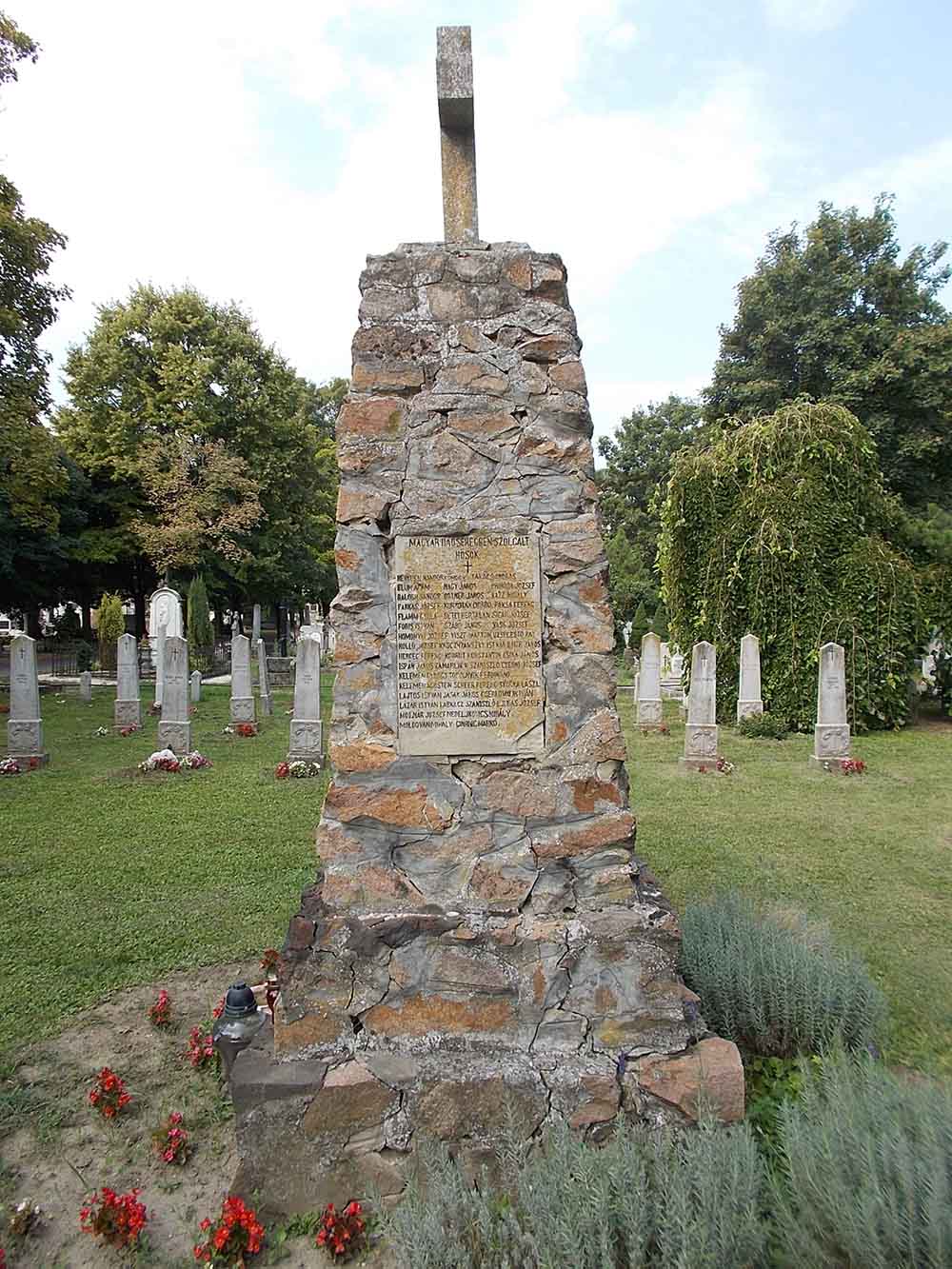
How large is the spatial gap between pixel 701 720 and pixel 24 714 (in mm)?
9665

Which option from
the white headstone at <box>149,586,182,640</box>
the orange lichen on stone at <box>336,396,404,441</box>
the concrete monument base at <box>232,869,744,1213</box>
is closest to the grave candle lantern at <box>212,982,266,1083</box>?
the concrete monument base at <box>232,869,744,1213</box>

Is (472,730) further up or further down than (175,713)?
further up

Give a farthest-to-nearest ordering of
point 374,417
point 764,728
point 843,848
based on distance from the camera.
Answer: point 764,728
point 843,848
point 374,417

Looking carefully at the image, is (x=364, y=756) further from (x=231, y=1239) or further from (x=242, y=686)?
(x=242, y=686)

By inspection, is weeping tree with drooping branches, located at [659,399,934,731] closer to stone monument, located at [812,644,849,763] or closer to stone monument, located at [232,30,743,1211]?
stone monument, located at [812,644,849,763]

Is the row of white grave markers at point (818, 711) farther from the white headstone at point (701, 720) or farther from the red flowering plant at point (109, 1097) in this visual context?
the red flowering plant at point (109, 1097)

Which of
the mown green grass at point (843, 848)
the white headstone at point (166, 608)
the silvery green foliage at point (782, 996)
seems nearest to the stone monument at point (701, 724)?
the mown green grass at point (843, 848)

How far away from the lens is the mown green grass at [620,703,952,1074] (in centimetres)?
447

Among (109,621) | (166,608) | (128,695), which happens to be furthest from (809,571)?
(109,621)

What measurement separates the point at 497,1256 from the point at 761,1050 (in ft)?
5.41

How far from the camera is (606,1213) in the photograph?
225 cm

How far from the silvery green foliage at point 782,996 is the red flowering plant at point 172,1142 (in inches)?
92.2

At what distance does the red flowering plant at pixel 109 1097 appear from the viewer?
3295mm

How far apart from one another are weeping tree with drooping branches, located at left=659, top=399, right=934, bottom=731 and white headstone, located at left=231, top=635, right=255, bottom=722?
347 inches
